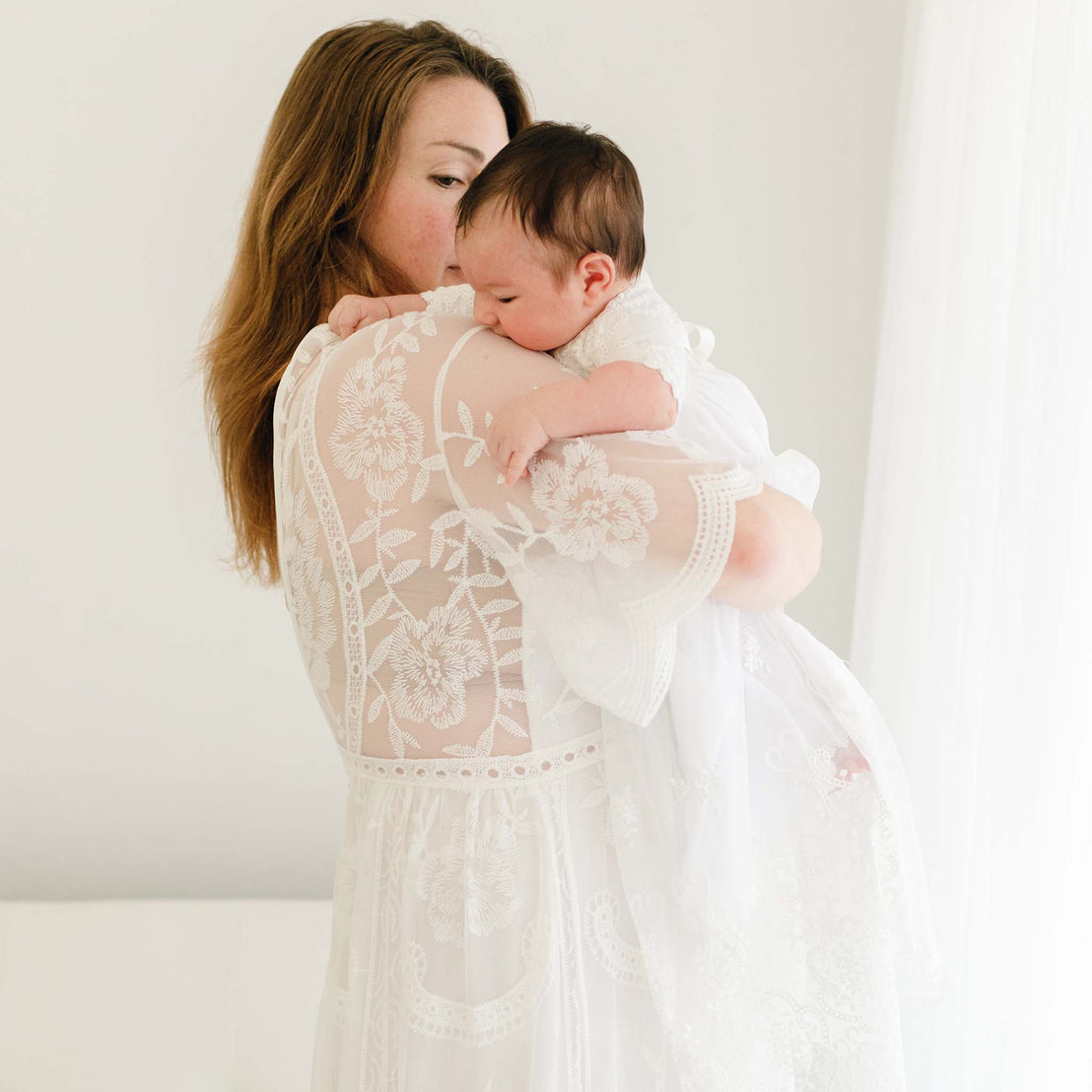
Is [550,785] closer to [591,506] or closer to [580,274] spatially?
[591,506]

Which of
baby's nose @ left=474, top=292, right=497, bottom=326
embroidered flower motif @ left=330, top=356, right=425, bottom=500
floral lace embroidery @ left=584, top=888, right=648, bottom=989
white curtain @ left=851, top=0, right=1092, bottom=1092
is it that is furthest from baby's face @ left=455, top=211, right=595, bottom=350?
white curtain @ left=851, top=0, right=1092, bottom=1092

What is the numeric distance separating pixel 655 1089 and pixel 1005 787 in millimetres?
801

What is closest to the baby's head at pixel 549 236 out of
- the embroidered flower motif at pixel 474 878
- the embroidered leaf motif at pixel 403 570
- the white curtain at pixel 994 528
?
the embroidered leaf motif at pixel 403 570

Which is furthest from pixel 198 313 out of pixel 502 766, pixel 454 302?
pixel 502 766

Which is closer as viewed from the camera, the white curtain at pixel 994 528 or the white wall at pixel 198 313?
the white curtain at pixel 994 528

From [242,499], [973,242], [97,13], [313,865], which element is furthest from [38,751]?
[973,242]

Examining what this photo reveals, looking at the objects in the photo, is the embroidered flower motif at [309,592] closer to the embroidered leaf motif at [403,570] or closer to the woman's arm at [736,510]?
the embroidered leaf motif at [403,570]

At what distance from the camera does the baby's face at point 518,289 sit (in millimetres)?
966

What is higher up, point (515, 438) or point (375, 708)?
point (515, 438)

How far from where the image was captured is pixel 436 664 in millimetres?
968

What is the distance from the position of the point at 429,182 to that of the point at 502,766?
2.26 feet

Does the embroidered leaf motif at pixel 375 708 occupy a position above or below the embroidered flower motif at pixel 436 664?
below

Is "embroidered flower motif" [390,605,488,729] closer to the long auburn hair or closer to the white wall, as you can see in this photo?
the long auburn hair

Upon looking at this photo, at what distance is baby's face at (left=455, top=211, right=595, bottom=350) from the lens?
3.17 feet
